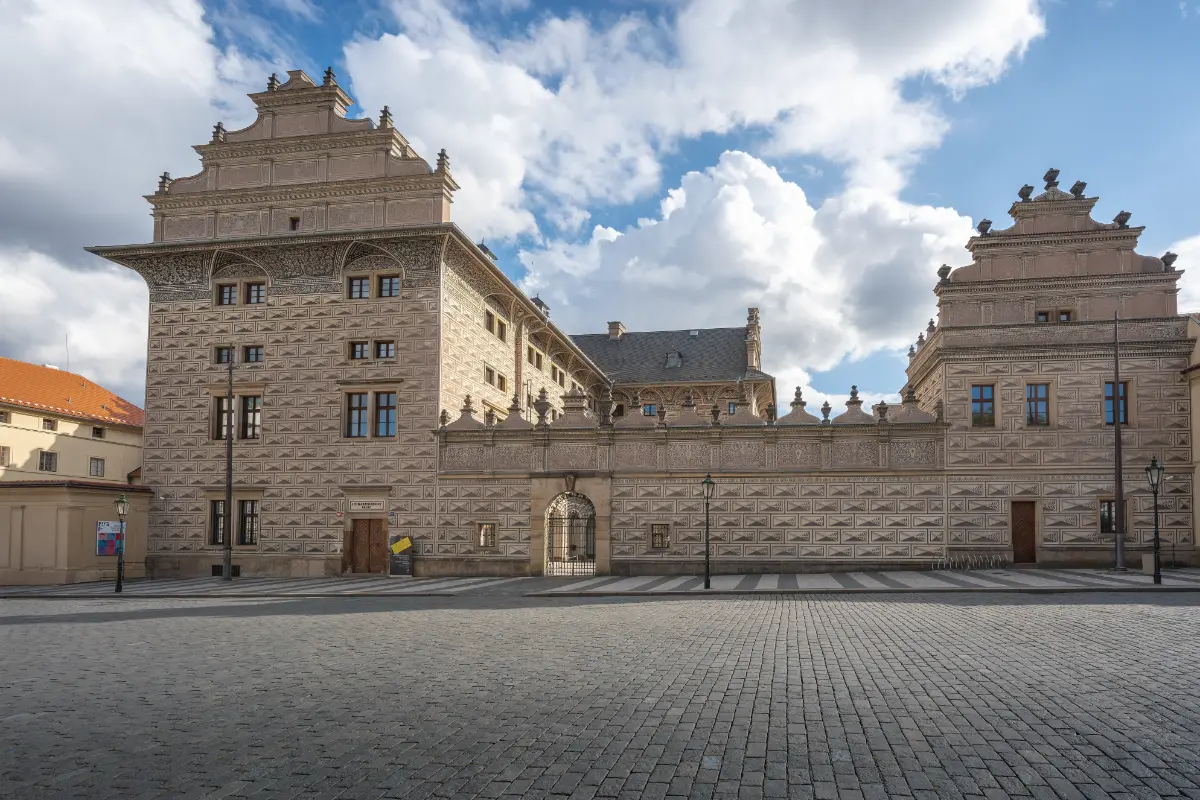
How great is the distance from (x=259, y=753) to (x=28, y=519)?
2512 cm

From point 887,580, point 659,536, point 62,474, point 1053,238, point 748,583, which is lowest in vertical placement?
point 748,583

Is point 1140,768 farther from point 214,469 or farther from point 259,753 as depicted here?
point 214,469

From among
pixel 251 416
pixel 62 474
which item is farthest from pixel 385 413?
pixel 62 474

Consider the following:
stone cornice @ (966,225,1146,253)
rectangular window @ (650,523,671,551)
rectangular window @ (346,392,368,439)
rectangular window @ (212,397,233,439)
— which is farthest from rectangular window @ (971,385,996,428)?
rectangular window @ (212,397,233,439)

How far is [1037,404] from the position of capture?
2641 centimetres

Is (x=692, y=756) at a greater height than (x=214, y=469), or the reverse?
(x=214, y=469)

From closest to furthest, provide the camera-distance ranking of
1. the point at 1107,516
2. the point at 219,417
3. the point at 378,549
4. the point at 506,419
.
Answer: the point at 1107,516 < the point at 378,549 < the point at 506,419 < the point at 219,417

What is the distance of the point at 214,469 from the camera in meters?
28.6

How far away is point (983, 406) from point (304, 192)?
2195 centimetres

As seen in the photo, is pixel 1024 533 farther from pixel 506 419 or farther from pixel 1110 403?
Answer: pixel 506 419

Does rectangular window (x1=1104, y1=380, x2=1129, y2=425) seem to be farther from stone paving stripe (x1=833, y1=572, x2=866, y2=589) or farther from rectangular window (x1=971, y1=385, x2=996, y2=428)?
stone paving stripe (x1=833, y1=572, x2=866, y2=589)

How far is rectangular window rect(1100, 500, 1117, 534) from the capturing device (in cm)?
2573

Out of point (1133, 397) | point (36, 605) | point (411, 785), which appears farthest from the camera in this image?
point (1133, 397)

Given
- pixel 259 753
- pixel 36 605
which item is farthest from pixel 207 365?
pixel 259 753
